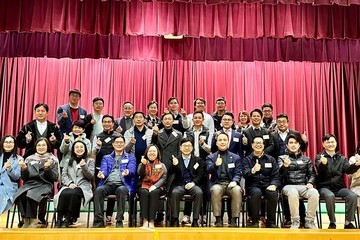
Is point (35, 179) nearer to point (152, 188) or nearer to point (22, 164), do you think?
point (22, 164)

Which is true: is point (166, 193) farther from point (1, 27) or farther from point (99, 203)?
point (1, 27)

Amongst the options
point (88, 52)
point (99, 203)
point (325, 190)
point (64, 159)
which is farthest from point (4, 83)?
point (325, 190)

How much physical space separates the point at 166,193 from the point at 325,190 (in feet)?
5.92

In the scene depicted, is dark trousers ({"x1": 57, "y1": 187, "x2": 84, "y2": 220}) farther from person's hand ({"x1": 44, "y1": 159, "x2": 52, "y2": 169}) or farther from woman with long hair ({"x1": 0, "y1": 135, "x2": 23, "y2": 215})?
woman with long hair ({"x1": 0, "y1": 135, "x2": 23, "y2": 215})

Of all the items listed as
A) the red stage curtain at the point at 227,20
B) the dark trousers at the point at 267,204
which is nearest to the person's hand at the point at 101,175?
the dark trousers at the point at 267,204

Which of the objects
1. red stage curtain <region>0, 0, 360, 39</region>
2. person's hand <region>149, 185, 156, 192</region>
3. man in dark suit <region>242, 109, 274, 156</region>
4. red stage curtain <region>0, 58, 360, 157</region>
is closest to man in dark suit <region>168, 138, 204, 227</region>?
person's hand <region>149, 185, 156, 192</region>

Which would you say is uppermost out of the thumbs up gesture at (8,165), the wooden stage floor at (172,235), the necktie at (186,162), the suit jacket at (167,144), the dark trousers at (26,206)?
the suit jacket at (167,144)

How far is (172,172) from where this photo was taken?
582cm

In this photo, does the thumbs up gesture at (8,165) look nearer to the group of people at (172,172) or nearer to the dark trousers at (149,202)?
the group of people at (172,172)

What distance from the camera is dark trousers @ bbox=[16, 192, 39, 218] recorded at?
212 inches

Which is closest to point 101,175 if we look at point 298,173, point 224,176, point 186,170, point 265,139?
point 186,170

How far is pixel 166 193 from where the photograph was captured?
225 inches

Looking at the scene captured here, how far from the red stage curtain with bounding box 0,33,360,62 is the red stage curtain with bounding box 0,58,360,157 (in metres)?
0.63

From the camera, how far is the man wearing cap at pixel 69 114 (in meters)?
6.52
